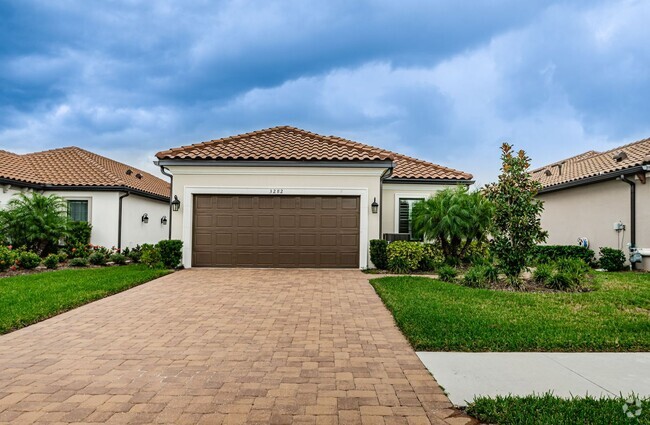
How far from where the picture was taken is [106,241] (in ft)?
49.5

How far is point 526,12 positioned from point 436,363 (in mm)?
10768

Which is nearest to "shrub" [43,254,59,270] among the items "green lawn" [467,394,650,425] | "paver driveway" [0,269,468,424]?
"paver driveway" [0,269,468,424]

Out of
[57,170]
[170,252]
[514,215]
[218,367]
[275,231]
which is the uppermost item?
[57,170]

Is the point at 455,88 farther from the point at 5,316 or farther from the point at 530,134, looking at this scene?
the point at 5,316

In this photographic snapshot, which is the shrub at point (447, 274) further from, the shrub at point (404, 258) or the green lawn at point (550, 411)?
the green lawn at point (550, 411)

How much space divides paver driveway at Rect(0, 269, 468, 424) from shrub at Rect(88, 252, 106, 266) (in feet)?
22.3

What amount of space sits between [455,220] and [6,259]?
1322 cm

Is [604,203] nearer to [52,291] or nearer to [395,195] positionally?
[395,195]

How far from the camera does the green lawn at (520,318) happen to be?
4.45m

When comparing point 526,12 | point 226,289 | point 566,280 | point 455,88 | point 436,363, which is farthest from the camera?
point 455,88

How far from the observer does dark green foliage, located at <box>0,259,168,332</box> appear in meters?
5.80

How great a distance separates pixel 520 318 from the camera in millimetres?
5527

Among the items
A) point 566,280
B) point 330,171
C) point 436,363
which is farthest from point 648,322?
point 330,171

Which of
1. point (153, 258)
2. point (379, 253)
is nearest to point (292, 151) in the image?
point (379, 253)
